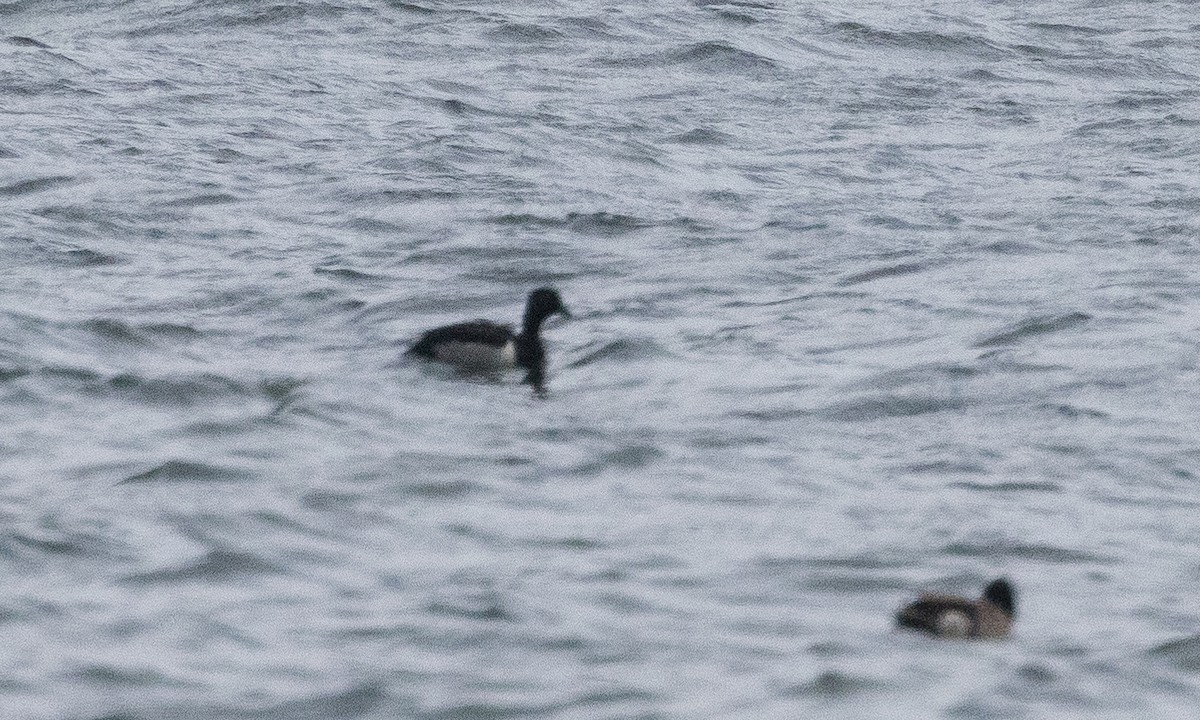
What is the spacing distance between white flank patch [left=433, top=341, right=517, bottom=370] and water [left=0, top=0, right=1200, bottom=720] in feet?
0.81

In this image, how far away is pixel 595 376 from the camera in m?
14.8

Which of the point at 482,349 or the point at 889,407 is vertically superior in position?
the point at 482,349

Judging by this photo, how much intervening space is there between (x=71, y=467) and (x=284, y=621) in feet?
8.27

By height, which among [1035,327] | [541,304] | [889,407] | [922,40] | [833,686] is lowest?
[1035,327]

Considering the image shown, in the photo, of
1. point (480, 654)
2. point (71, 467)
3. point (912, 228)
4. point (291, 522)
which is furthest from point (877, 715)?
point (912, 228)

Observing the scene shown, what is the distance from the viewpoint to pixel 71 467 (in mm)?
12406

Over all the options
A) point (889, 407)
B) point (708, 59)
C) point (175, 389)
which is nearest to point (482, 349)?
point (175, 389)

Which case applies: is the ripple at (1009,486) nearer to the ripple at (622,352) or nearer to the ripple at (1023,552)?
the ripple at (1023,552)

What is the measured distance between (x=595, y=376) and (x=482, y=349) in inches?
28.9

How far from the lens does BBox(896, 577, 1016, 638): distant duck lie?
396 inches

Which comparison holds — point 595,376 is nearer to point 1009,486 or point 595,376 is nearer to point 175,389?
point 175,389

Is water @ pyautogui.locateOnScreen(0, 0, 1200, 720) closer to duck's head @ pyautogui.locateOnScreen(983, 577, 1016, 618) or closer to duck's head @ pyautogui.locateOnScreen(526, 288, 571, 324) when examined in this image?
duck's head @ pyautogui.locateOnScreen(983, 577, 1016, 618)

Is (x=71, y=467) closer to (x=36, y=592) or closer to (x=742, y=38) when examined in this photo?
(x=36, y=592)

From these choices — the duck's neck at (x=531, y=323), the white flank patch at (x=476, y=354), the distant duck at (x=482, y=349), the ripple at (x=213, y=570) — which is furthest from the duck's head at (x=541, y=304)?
the ripple at (x=213, y=570)
